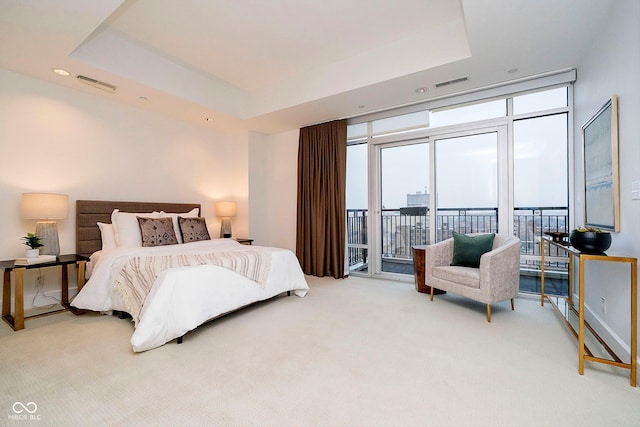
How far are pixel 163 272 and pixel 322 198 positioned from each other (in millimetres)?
2839

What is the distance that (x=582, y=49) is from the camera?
2730 millimetres

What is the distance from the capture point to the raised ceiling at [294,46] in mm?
2330

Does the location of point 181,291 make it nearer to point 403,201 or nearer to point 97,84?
point 97,84


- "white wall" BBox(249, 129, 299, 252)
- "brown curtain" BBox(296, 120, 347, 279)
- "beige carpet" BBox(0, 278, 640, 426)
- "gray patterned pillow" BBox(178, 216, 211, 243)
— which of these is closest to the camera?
"beige carpet" BBox(0, 278, 640, 426)

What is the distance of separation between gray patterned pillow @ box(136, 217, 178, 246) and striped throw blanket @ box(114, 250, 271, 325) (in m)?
0.82

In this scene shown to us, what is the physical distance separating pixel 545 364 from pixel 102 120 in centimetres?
530

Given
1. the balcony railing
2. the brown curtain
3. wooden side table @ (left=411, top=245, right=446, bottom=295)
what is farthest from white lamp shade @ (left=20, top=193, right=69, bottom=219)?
wooden side table @ (left=411, top=245, right=446, bottom=295)

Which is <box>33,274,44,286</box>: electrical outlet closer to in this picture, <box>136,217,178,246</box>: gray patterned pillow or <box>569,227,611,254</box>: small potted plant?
<box>136,217,178,246</box>: gray patterned pillow

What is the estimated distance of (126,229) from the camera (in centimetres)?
354

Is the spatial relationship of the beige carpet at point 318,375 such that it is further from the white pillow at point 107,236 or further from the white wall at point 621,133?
the white pillow at point 107,236

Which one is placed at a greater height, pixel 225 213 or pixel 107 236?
pixel 225 213

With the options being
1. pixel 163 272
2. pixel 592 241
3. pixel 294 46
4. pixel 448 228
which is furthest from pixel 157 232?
pixel 592 241

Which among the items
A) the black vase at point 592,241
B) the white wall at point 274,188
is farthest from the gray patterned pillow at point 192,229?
the black vase at point 592,241

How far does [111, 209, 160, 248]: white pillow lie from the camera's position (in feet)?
11.5
